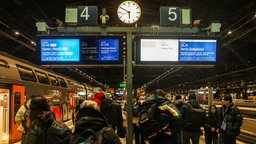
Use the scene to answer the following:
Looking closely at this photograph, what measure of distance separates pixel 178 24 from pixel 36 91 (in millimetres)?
7731

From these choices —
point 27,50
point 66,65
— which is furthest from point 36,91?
point 27,50

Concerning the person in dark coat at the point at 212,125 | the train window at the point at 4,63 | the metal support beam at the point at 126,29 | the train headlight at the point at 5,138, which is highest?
the metal support beam at the point at 126,29

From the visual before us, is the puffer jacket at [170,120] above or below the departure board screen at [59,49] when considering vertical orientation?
below

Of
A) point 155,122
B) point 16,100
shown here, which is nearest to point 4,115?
point 16,100

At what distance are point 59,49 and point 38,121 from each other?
477 cm

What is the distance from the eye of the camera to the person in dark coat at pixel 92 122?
107 inches

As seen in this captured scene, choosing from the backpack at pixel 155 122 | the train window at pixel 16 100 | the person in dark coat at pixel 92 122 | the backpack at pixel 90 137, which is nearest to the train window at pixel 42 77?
the train window at pixel 16 100

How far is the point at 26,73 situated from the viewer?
1206 centimetres

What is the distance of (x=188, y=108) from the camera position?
294 inches

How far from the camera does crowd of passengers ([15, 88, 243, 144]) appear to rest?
2.81 metres

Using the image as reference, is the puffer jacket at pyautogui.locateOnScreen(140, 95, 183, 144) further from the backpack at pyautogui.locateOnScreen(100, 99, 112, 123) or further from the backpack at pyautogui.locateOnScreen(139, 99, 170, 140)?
the backpack at pyautogui.locateOnScreen(100, 99, 112, 123)

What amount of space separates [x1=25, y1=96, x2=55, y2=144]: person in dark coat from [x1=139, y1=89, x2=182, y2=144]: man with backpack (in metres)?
1.77

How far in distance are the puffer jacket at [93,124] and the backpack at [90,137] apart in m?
0.03

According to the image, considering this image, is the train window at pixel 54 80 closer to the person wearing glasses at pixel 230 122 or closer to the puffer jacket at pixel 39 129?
the person wearing glasses at pixel 230 122
